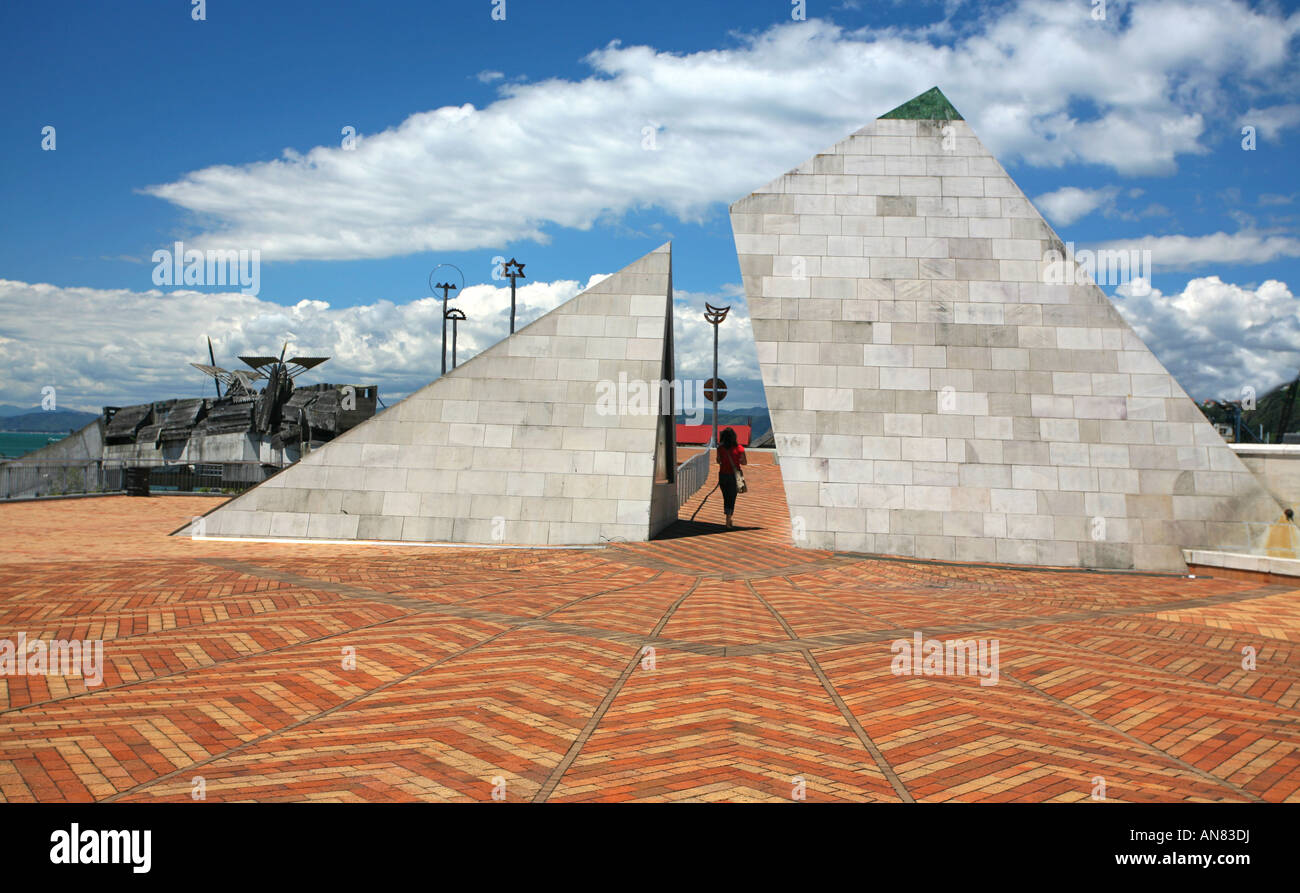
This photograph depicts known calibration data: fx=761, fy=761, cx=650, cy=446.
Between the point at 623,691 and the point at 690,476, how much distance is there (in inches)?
562

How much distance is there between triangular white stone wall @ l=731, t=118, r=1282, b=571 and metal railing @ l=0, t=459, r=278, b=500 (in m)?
19.4

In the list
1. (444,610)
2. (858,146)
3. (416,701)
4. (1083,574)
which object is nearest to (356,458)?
(444,610)

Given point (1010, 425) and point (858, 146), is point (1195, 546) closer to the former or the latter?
point (1010, 425)

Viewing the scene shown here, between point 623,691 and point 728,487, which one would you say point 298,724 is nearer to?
point 623,691

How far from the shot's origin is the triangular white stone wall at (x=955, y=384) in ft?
37.5

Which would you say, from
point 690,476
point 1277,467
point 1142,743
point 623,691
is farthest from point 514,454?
point 1277,467

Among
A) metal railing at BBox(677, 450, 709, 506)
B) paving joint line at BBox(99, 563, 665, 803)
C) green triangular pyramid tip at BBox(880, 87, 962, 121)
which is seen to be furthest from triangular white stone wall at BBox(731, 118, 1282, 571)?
paving joint line at BBox(99, 563, 665, 803)

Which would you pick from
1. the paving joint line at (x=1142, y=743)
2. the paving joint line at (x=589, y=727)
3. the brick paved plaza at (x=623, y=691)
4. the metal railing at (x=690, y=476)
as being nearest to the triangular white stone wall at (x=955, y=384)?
the brick paved plaza at (x=623, y=691)

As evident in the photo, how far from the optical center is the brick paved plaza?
3.75 m

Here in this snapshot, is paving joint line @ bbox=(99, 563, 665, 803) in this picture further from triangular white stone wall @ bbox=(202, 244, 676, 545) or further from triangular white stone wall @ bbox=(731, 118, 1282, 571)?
triangular white stone wall @ bbox=(731, 118, 1282, 571)

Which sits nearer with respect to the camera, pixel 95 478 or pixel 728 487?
pixel 728 487

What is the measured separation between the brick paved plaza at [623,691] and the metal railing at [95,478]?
12864 millimetres

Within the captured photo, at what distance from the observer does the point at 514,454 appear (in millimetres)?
12180
